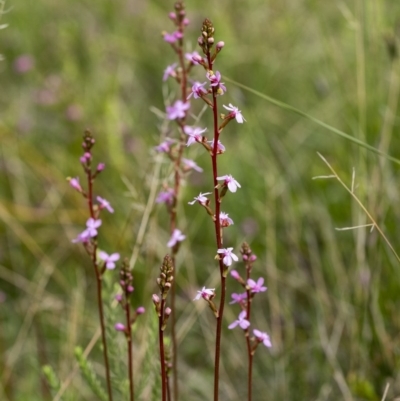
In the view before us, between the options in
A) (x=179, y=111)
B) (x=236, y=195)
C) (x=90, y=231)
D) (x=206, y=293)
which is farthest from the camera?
(x=236, y=195)

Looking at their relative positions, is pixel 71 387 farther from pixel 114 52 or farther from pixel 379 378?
pixel 114 52

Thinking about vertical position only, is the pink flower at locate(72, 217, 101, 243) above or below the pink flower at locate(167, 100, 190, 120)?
below

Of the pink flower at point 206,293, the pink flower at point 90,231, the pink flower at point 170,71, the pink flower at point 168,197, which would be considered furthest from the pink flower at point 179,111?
the pink flower at point 206,293

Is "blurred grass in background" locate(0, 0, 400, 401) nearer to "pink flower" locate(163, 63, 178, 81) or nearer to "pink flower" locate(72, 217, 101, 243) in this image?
"pink flower" locate(163, 63, 178, 81)

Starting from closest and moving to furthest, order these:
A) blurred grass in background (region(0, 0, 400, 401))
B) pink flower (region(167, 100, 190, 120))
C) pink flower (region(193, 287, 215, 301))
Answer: pink flower (region(193, 287, 215, 301))
pink flower (region(167, 100, 190, 120))
blurred grass in background (region(0, 0, 400, 401))

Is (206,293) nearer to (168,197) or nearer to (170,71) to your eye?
(168,197)

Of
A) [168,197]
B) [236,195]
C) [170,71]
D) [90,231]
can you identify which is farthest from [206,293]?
[236,195]

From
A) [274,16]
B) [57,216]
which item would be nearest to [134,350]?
[57,216]

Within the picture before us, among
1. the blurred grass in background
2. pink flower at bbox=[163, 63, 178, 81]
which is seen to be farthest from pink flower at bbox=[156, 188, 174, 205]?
pink flower at bbox=[163, 63, 178, 81]
